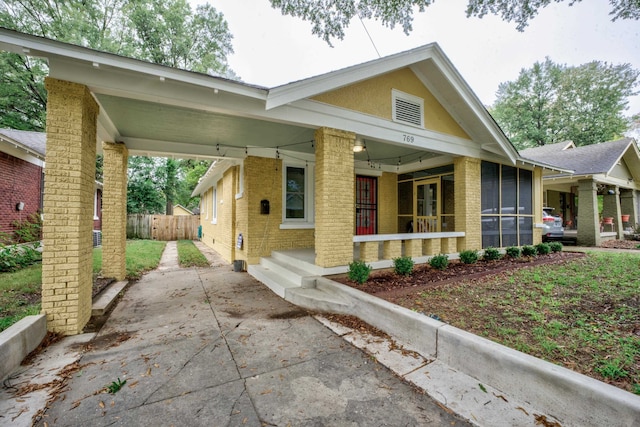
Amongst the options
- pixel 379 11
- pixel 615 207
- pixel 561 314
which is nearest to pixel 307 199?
pixel 379 11

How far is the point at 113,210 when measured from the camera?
594 centimetres

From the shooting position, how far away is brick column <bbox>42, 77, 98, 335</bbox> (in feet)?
11.0

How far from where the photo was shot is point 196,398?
2.28 metres

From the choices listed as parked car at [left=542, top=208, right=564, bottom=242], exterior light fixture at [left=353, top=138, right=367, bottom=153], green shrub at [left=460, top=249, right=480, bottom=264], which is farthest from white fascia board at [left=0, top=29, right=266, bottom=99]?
parked car at [left=542, top=208, right=564, bottom=242]

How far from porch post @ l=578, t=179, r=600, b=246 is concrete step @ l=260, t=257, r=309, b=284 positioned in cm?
1335

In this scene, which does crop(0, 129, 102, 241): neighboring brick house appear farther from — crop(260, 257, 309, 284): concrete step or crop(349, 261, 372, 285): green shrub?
crop(349, 261, 372, 285): green shrub

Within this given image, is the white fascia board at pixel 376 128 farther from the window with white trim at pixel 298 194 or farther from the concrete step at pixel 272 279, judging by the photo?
the concrete step at pixel 272 279

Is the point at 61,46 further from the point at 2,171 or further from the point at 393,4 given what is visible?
the point at 2,171

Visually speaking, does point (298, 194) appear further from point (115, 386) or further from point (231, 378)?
point (115, 386)

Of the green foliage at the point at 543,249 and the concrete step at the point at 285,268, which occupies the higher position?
the green foliage at the point at 543,249

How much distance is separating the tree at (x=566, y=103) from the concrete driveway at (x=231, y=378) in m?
33.7

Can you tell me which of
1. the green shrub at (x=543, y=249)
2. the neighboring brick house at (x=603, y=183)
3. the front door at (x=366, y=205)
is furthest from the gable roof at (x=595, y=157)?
the front door at (x=366, y=205)

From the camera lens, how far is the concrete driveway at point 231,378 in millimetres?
2064

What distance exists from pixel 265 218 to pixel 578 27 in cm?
1048
